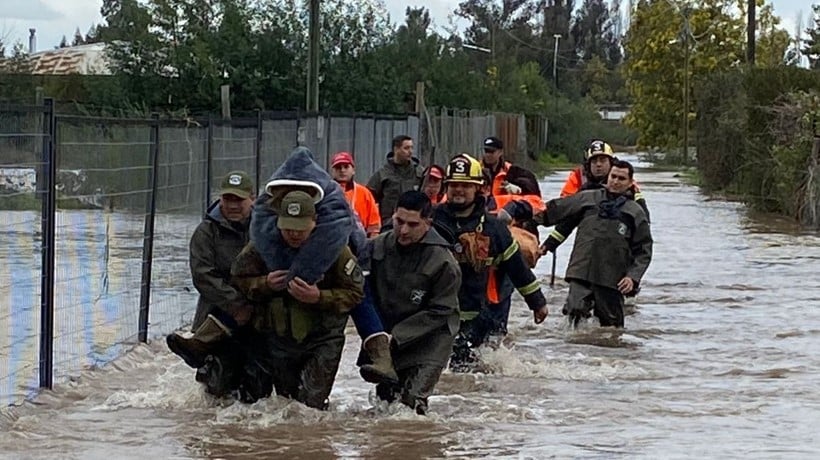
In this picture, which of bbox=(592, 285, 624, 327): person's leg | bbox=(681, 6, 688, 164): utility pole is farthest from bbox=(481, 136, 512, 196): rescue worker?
bbox=(681, 6, 688, 164): utility pole

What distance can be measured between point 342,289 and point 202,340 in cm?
95

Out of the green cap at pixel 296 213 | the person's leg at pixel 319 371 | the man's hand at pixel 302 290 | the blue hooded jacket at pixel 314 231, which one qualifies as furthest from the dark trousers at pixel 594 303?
the green cap at pixel 296 213

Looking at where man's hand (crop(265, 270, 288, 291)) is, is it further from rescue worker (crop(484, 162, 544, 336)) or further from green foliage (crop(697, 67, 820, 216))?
green foliage (crop(697, 67, 820, 216))

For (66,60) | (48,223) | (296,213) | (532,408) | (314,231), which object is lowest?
(532,408)

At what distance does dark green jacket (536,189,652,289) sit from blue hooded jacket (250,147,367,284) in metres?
4.92

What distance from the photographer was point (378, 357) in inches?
364

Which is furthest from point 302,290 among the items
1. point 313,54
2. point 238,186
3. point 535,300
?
point 313,54

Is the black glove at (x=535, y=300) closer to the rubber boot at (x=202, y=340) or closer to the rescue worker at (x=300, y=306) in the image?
the rescue worker at (x=300, y=306)

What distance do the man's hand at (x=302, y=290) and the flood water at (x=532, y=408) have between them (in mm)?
892

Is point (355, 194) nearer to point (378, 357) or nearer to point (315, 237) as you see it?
point (378, 357)

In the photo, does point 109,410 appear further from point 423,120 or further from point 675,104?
point 675,104

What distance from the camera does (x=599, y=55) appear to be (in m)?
131

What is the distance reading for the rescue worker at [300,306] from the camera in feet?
29.1

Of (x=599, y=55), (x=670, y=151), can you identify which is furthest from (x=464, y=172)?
(x=599, y=55)
